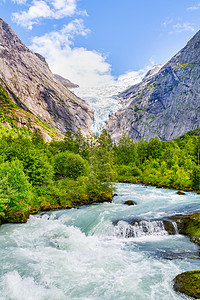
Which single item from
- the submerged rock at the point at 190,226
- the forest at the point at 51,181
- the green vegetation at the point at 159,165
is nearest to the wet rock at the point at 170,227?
the submerged rock at the point at 190,226

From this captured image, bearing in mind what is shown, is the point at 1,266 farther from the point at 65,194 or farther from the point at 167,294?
the point at 65,194

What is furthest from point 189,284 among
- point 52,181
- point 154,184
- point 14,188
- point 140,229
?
point 154,184

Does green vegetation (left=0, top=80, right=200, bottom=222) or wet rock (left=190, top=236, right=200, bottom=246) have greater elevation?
green vegetation (left=0, top=80, right=200, bottom=222)

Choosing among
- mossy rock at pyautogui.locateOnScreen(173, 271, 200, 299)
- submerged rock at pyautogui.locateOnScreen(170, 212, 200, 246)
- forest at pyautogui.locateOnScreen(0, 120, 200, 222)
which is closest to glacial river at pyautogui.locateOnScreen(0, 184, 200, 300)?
mossy rock at pyautogui.locateOnScreen(173, 271, 200, 299)

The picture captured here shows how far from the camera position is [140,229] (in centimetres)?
1725

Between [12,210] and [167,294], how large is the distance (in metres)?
18.2

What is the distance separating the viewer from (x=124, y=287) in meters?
9.84

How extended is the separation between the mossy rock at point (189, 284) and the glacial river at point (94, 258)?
0.37 m

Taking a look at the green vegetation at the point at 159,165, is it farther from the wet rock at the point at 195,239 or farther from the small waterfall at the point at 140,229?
the wet rock at the point at 195,239

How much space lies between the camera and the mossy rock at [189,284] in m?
8.59

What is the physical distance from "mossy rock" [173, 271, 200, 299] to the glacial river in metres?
0.37

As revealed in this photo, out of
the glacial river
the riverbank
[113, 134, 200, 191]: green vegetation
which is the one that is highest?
[113, 134, 200, 191]: green vegetation

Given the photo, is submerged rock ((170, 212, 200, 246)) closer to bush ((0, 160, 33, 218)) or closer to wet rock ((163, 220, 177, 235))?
wet rock ((163, 220, 177, 235))

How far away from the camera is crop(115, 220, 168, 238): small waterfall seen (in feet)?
55.4
